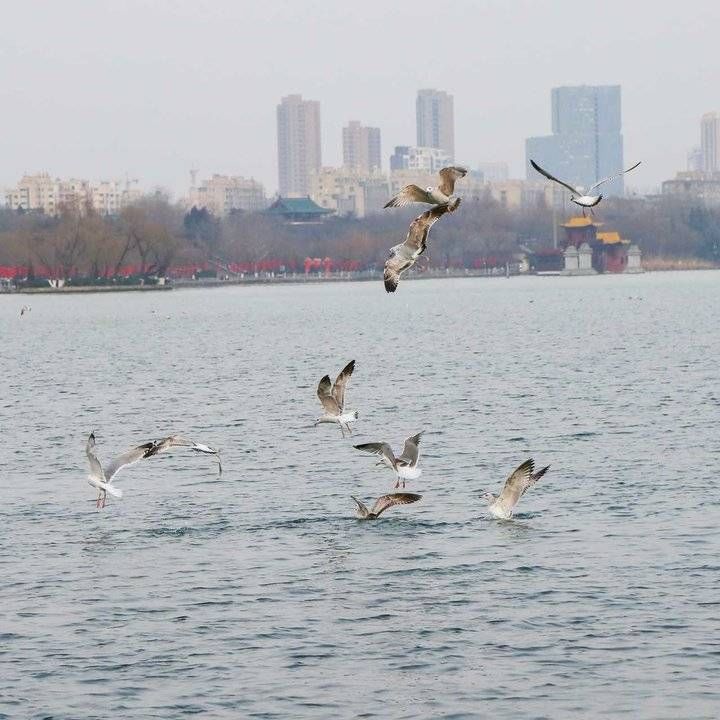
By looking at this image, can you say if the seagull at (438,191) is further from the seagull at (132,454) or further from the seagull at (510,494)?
the seagull at (510,494)

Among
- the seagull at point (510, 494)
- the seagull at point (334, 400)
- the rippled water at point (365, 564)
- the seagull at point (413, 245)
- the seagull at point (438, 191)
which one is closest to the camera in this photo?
the seagull at point (413, 245)

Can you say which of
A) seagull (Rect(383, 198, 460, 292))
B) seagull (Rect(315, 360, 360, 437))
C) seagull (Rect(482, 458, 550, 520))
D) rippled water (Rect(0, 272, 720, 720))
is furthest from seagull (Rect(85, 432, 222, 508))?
seagull (Rect(482, 458, 550, 520))

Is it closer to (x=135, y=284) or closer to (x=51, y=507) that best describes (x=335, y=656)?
(x=51, y=507)

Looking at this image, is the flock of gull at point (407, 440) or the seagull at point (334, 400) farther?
the seagull at point (334, 400)

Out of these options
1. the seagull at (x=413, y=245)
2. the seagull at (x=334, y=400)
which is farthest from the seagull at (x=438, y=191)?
the seagull at (x=334, y=400)

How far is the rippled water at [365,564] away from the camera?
56.2 ft

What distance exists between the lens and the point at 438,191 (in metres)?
15.8

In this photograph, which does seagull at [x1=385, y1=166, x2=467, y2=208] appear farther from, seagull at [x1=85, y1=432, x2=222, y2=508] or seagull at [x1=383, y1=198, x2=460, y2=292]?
seagull at [x1=85, y1=432, x2=222, y2=508]

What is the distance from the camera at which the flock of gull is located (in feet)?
50.3

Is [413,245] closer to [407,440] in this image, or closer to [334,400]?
[334,400]

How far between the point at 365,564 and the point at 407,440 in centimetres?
156

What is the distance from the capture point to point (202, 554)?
923 inches

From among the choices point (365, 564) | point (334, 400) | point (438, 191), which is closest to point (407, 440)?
point (334, 400)

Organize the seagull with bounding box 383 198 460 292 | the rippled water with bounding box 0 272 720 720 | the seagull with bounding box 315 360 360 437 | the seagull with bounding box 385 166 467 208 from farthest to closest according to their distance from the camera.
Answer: the seagull with bounding box 315 360 360 437, the rippled water with bounding box 0 272 720 720, the seagull with bounding box 385 166 467 208, the seagull with bounding box 383 198 460 292
